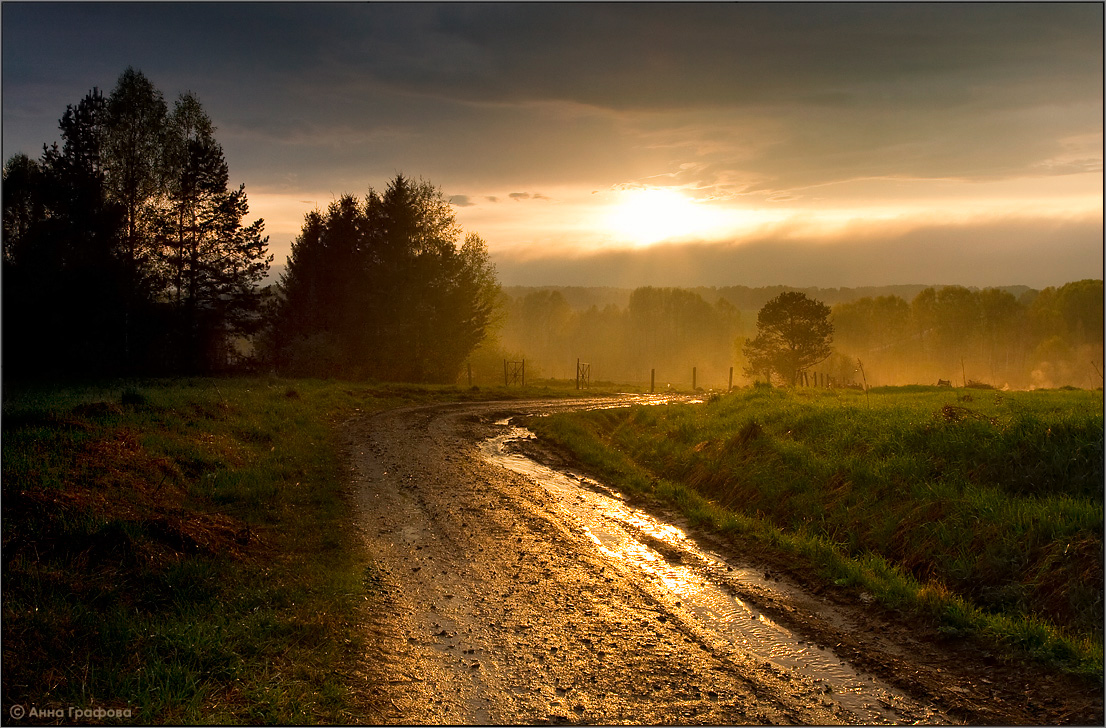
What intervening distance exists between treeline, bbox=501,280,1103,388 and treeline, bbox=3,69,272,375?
3113cm

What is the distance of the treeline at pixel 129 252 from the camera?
33.6 metres

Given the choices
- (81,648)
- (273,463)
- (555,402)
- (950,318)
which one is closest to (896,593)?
(81,648)

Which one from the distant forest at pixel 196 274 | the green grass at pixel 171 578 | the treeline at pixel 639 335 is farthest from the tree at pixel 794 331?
the treeline at pixel 639 335

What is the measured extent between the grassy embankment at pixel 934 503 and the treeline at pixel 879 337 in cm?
4233

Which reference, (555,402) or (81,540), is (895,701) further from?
(555,402)

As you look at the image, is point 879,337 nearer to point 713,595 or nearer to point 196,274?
point 196,274

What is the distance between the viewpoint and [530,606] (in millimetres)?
7211

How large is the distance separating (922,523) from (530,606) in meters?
5.95

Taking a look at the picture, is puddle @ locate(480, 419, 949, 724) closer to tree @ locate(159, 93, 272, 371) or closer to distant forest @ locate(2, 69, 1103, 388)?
distant forest @ locate(2, 69, 1103, 388)

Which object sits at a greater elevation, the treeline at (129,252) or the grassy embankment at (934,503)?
the treeline at (129,252)

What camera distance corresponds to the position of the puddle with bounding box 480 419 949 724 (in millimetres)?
5430

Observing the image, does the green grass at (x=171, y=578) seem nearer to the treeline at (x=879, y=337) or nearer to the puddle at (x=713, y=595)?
the puddle at (x=713, y=595)

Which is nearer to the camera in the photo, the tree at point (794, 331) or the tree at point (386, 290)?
the tree at point (386, 290)

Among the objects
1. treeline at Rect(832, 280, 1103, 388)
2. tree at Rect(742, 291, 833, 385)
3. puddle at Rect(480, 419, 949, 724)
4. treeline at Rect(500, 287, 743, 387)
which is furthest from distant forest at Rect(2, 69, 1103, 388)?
treeline at Rect(500, 287, 743, 387)
